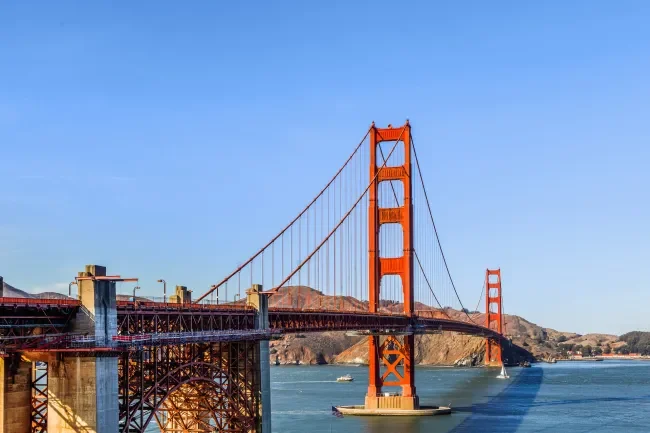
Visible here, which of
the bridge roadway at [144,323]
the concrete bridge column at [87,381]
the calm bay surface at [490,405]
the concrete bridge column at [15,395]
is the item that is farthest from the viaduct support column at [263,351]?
the calm bay surface at [490,405]

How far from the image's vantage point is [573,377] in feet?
509

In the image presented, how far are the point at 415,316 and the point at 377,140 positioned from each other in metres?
18.4

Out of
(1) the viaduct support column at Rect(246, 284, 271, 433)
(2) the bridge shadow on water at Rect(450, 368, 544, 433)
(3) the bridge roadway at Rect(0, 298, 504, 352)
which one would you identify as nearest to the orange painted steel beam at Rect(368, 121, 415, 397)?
(2) the bridge shadow on water at Rect(450, 368, 544, 433)

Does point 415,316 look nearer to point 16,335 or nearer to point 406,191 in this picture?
point 406,191

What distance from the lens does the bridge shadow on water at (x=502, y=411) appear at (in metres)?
71.3

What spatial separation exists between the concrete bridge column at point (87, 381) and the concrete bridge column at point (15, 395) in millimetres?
888

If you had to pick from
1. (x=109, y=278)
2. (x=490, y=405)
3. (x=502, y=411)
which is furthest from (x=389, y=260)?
(x=109, y=278)

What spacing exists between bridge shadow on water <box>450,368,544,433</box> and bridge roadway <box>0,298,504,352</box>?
55.3 ft

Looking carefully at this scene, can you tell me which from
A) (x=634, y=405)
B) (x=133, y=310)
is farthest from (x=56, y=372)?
(x=634, y=405)

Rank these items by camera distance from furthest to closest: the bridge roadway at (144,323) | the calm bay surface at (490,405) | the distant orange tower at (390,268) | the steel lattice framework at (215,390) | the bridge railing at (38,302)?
the distant orange tower at (390,268) < the calm bay surface at (490,405) < the steel lattice framework at (215,390) < the bridge roadway at (144,323) < the bridge railing at (38,302)

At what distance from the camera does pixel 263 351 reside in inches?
2007

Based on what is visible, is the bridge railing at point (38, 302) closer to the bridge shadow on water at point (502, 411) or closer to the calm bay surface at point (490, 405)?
the calm bay surface at point (490, 405)

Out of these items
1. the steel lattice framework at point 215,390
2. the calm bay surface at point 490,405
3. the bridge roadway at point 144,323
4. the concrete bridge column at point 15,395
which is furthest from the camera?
the calm bay surface at point 490,405

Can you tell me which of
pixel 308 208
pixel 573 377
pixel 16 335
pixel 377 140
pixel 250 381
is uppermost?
pixel 377 140
